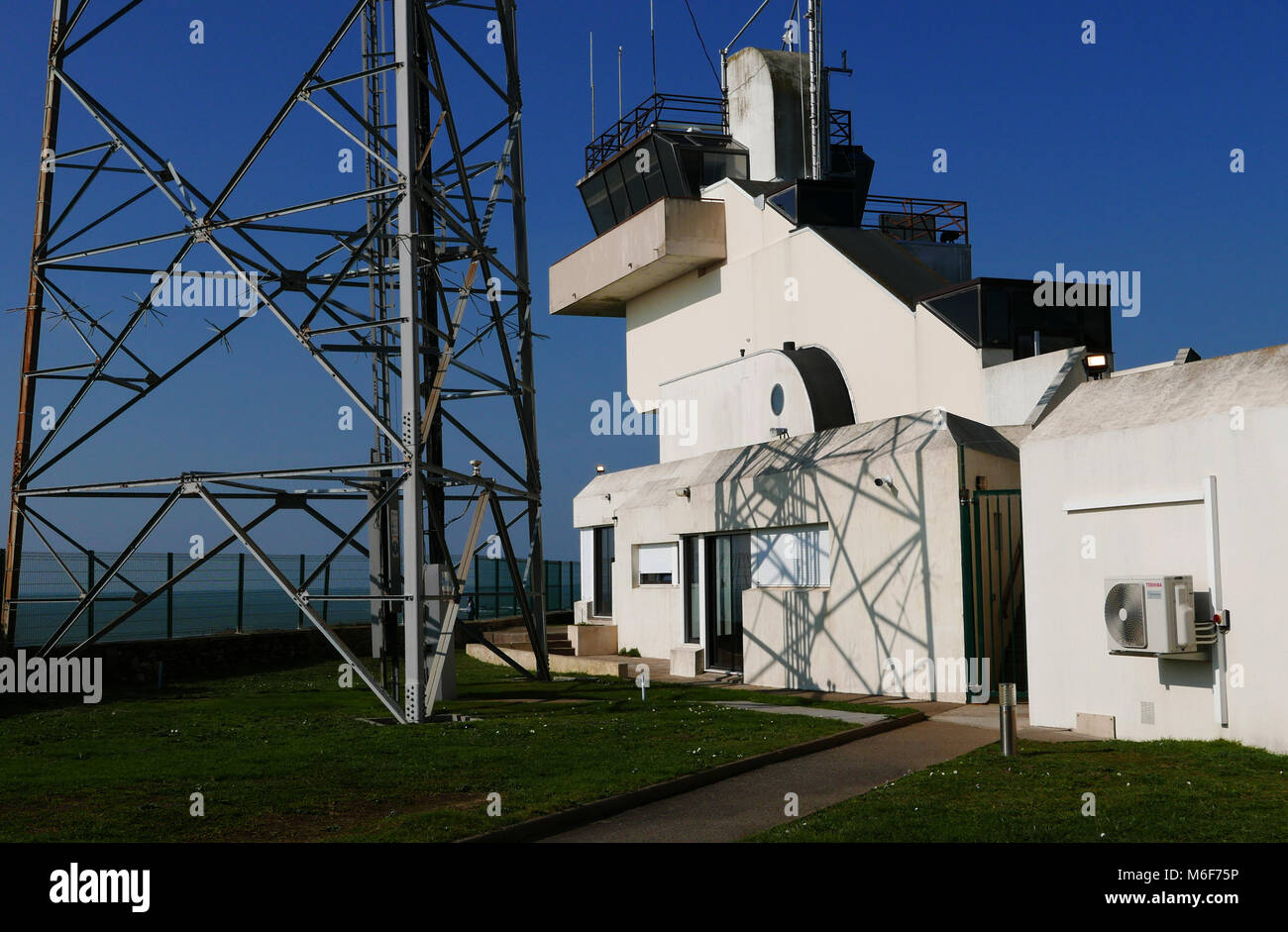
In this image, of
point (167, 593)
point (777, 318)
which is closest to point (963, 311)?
point (777, 318)

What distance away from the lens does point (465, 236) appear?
1841 centimetres

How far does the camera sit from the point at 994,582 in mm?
16969

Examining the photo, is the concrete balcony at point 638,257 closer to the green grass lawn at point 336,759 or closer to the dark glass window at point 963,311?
the dark glass window at point 963,311

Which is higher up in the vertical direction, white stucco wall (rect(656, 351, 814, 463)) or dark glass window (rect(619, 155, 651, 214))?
dark glass window (rect(619, 155, 651, 214))

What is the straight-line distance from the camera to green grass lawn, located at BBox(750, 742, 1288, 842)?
8.29 m

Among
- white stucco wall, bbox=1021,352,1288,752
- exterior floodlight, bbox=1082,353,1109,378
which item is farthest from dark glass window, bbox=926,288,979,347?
white stucco wall, bbox=1021,352,1288,752

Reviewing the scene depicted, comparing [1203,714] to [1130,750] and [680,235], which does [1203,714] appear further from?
[680,235]

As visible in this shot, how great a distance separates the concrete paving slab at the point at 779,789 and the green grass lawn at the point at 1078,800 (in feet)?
1.33

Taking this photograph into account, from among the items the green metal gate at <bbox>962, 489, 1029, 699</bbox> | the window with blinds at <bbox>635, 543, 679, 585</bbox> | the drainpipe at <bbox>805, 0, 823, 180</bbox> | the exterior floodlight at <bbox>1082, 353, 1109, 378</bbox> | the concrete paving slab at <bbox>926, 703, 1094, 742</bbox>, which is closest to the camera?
the concrete paving slab at <bbox>926, 703, 1094, 742</bbox>

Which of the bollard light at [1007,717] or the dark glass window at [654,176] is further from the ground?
the dark glass window at [654,176]

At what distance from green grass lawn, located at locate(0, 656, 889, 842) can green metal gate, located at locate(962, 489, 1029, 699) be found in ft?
9.42

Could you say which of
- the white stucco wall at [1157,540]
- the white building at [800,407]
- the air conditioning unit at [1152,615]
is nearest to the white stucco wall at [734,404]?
the white building at [800,407]

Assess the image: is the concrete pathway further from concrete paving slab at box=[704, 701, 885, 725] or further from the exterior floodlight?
the exterior floodlight

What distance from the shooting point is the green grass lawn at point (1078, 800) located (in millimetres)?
8289
